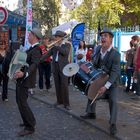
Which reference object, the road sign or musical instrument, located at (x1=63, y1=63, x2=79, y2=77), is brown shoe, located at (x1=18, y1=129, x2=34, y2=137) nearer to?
musical instrument, located at (x1=63, y1=63, x2=79, y2=77)

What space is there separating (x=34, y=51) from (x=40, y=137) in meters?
1.49

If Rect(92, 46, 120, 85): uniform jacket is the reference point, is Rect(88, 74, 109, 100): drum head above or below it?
below

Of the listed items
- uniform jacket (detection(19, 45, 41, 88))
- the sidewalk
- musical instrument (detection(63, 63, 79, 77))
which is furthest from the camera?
musical instrument (detection(63, 63, 79, 77))

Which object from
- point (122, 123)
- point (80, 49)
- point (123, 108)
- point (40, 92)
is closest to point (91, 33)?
point (80, 49)

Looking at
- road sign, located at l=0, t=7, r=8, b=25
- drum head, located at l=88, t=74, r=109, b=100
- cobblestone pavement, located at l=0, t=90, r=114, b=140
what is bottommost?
cobblestone pavement, located at l=0, t=90, r=114, b=140

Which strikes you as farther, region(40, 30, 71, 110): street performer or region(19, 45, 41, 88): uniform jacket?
region(40, 30, 71, 110): street performer

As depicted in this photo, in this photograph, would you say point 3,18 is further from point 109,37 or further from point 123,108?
point 109,37

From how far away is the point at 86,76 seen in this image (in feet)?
27.1

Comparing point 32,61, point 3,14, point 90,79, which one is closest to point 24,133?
point 32,61

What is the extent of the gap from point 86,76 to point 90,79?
20 centimetres

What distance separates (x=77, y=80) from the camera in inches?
342

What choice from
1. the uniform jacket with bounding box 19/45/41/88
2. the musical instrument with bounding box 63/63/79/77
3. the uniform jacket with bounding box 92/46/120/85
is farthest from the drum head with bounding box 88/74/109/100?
the uniform jacket with bounding box 19/45/41/88

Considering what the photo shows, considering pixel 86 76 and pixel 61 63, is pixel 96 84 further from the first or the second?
pixel 61 63

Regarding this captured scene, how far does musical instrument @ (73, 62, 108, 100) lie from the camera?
7.94 m
